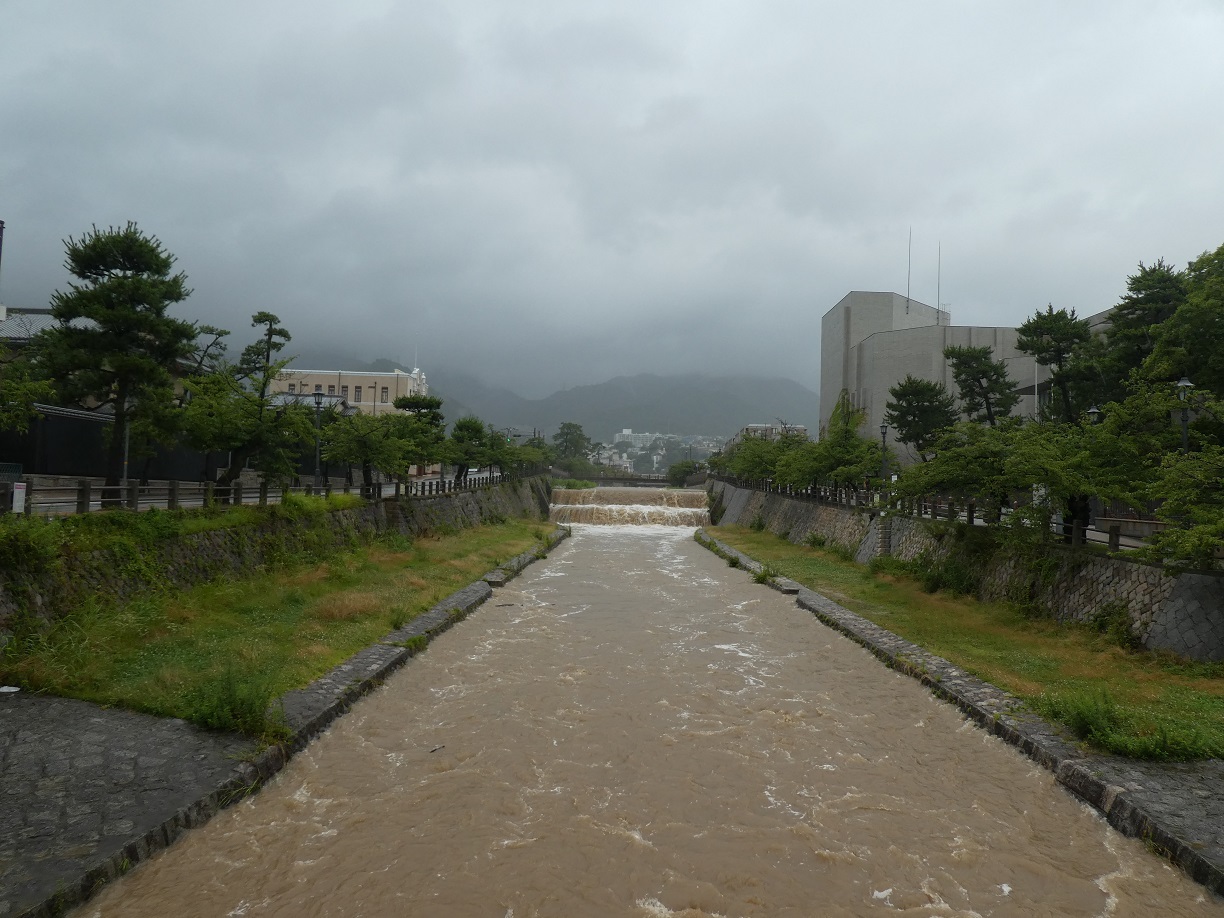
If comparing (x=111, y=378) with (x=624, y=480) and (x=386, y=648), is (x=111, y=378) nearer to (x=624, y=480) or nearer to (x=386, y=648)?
(x=386, y=648)

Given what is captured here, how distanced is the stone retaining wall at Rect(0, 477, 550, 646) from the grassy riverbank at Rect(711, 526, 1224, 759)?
13413 millimetres

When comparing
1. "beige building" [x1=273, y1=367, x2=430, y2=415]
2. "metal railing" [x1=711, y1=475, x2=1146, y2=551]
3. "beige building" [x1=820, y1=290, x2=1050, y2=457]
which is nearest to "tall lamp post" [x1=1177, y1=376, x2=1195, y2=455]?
"metal railing" [x1=711, y1=475, x2=1146, y2=551]

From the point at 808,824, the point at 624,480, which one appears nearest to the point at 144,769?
the point at 808,824

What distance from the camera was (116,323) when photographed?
1931cm

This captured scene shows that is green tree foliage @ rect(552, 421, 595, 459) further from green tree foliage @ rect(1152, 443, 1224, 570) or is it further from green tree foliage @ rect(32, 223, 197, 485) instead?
green tree foliage @ rect(1152, 443, 1224, 570)

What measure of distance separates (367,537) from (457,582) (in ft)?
19.3

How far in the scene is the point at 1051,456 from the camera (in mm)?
14438

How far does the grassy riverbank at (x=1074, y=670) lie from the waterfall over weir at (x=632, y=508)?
28624 mm

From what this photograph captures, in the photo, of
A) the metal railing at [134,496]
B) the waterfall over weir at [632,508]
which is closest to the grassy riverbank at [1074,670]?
the metal railing at [134,496]

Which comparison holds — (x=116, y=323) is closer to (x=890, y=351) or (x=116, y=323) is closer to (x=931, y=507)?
(x=931, y=507)

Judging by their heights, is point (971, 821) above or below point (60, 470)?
below

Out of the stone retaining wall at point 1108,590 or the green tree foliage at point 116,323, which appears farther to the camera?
the green tree foliage at point 116,323

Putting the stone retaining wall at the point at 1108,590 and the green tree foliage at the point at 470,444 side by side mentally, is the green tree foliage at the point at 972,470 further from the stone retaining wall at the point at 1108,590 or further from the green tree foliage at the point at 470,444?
the green tree foliage at the point at 470,444

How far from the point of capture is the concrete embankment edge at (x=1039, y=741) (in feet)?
19.6
